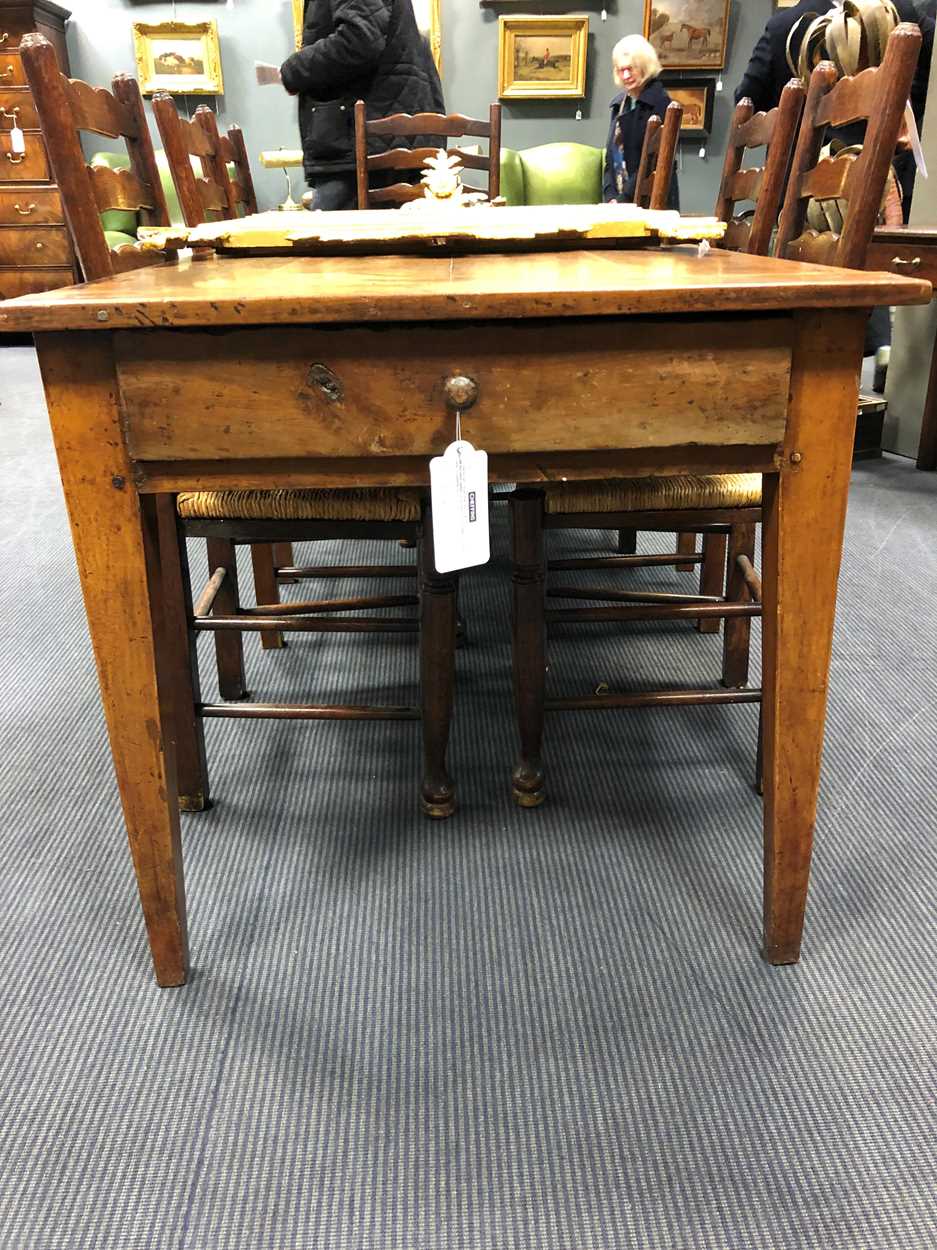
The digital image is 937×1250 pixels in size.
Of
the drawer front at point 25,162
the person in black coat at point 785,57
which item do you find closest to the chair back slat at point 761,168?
the person in black coat at point 785,57

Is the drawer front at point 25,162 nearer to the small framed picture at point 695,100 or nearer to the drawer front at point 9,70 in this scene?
the drawer front at point 9,70

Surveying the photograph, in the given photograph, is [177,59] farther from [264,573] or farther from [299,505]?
[299,505]

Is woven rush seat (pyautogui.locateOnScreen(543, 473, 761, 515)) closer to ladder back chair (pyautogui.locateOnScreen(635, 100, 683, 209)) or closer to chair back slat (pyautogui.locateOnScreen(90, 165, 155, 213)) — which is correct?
chair back slat (pyautogui.locateOnScreen(90, 165, 155, 213))

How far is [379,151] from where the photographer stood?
291 cm

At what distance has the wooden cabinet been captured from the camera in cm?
498

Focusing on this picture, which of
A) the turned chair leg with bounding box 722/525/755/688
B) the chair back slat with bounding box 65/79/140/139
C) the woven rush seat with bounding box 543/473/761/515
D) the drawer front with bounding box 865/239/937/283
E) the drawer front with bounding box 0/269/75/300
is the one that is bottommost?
the turned chair leg with bounding box 722/525/755/688

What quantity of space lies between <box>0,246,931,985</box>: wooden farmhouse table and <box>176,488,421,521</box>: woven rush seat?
37 cm

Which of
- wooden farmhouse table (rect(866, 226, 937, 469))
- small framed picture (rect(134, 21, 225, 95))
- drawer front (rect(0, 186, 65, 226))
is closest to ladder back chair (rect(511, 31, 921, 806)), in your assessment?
wooden farmhouse table (rect(866, 226, 937, 469))

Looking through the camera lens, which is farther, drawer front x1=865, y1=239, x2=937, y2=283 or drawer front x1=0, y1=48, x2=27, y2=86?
drawer front x1=0, y1=48, x2=27, y2=86

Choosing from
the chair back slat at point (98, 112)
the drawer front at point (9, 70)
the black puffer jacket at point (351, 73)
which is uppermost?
the drawer front at point (9, 70)

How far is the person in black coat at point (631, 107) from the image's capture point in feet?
12.0

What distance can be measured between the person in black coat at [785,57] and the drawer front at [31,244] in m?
3.69

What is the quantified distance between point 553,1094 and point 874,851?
63 cm

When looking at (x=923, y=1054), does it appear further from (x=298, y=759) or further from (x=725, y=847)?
(x=298, y=759)
